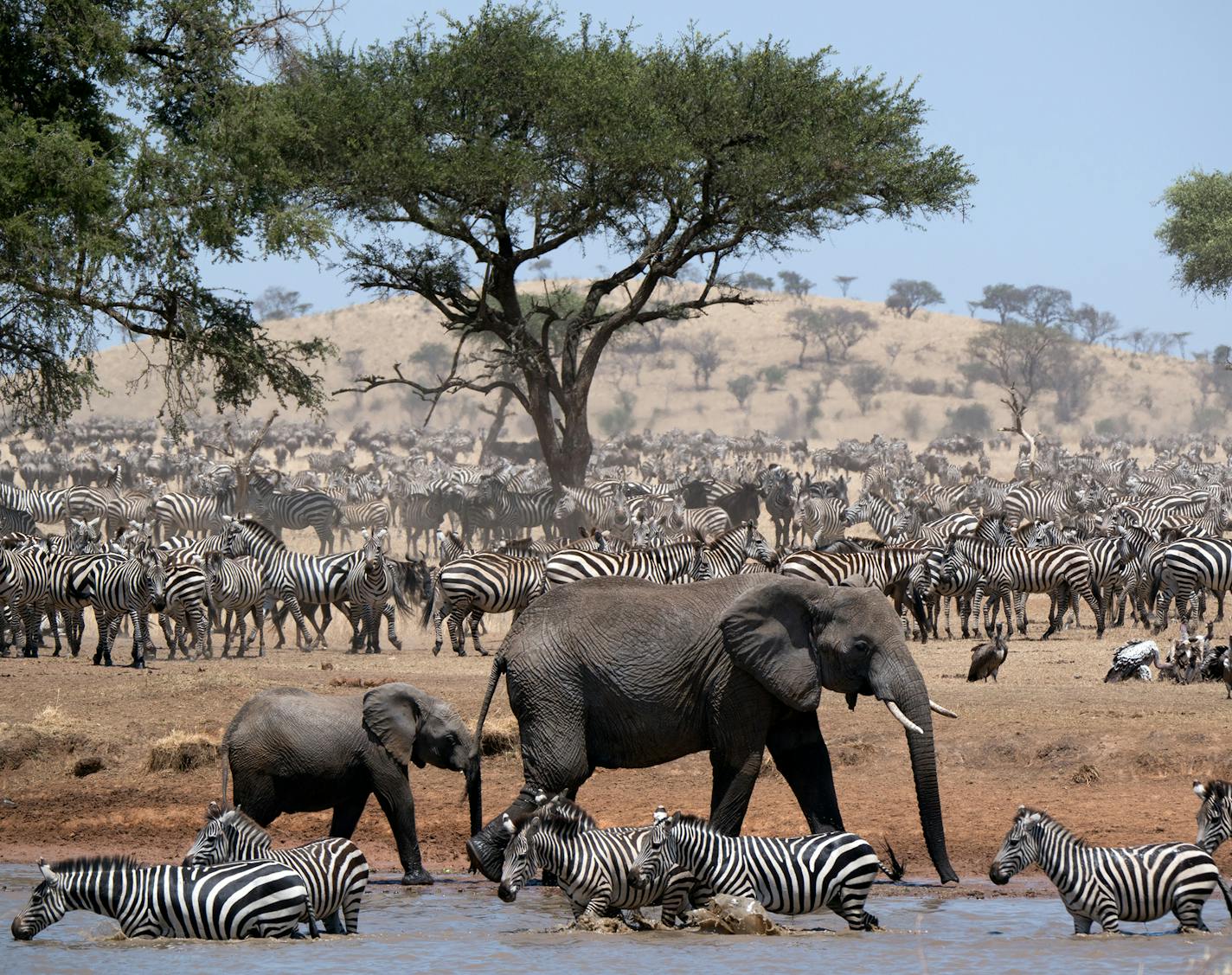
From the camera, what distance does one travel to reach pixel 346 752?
413 inches

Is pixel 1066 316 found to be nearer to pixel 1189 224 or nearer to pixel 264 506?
pixel 1189 224

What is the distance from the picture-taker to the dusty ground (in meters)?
12.1

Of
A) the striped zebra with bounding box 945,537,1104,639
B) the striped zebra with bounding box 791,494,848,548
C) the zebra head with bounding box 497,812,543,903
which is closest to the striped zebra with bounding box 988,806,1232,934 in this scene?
the zebra head with bounding box 497,812,543,903

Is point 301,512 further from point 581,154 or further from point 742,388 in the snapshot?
point 742,388

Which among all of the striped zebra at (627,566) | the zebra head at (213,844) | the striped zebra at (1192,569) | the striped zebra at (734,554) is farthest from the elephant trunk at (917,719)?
the striped zebra at (1192,569)

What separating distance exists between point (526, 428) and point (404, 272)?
218 ft

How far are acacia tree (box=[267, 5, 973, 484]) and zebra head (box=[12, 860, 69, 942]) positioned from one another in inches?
835

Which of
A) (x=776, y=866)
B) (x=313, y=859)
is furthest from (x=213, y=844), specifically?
(x=776, y=866)

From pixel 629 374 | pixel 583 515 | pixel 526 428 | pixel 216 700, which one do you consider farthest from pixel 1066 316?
pixel 216 700

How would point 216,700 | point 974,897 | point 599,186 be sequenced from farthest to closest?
point 599,186
point 216,700
point 974,897

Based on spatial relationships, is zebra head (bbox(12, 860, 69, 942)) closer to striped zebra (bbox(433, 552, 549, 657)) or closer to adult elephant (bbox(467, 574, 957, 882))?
adult elephant (bbox(467, 574, 957, 882))

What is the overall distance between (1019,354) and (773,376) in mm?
14745

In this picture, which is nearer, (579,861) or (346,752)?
(579,861)

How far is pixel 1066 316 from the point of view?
408 ft
